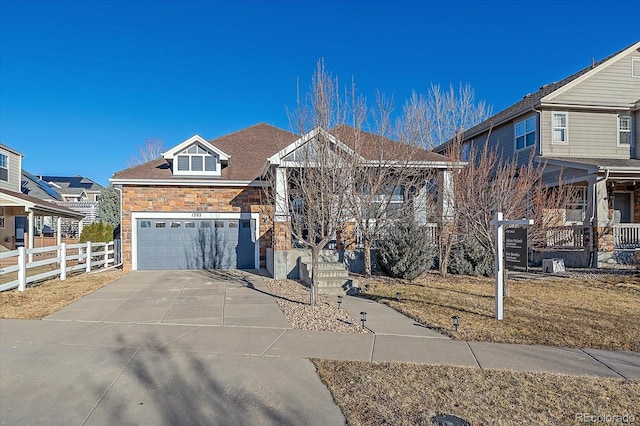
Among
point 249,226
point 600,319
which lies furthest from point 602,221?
point 249,226

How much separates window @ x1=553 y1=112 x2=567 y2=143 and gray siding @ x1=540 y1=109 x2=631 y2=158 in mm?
162

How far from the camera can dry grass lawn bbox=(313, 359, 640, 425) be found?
3705 mm

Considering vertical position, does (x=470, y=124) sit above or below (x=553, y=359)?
above

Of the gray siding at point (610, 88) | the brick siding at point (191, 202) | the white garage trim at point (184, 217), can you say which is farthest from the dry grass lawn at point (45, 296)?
the gray siding at point (610, 88)

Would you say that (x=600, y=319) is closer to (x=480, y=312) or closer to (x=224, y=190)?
(x=480, y=312)

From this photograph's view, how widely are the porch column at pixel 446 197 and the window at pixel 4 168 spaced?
24.6m

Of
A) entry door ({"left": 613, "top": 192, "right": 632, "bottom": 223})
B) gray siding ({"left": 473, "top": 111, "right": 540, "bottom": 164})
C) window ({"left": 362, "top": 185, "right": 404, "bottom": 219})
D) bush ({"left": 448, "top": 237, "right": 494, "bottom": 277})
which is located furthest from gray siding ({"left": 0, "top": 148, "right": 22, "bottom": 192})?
entry door ({"left": 613, "top": 192, "right": 632, "bottom": 223})

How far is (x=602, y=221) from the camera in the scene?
580 inches

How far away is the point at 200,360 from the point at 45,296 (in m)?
6.70

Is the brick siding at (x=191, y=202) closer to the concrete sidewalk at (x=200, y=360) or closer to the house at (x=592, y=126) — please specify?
the concrete sidewalk at (x=200, y=360)

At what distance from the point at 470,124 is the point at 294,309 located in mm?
25777

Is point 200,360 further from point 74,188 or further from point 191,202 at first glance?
point 74,188

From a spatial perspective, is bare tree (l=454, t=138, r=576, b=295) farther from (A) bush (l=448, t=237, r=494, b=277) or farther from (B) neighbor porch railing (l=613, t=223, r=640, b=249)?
(B) neighbor porch railing (l=613, t=223, r=640, b=249)

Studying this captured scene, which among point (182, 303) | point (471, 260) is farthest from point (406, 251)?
point (182, 303)
